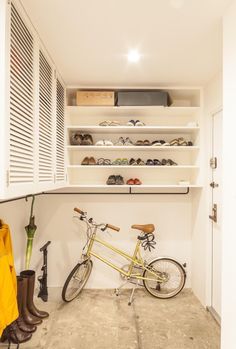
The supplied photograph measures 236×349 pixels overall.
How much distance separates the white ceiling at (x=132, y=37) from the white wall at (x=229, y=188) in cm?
29

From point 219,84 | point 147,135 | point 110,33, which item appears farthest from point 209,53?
point 147,135

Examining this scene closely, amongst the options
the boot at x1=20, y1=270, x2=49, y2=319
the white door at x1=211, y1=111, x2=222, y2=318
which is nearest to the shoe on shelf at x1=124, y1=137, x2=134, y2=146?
the white door at x1=211, y1=111, x2=222, y2=318

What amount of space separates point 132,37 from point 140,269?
261 cm

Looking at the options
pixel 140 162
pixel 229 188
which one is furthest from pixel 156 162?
pixel 229 188

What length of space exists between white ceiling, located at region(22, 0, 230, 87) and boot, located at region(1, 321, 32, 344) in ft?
7.92

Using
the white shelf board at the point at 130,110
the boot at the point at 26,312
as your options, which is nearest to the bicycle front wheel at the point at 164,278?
the boot at the point at 26,312

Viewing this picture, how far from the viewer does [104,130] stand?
10.2 feet

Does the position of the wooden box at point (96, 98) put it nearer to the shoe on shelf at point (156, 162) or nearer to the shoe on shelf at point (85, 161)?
the shoe on shelf at point (85, 161)

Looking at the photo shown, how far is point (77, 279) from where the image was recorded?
3.11 meters

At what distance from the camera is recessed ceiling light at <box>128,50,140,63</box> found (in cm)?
213

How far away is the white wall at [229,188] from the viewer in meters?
1.42

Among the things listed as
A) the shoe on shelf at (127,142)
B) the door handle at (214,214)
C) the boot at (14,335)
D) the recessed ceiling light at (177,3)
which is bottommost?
the boot at (14,335)

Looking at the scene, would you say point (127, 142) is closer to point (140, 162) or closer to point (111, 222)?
point (140, 162)

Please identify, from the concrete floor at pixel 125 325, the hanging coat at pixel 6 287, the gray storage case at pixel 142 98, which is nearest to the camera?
the hanging coat at pixel 6 287
